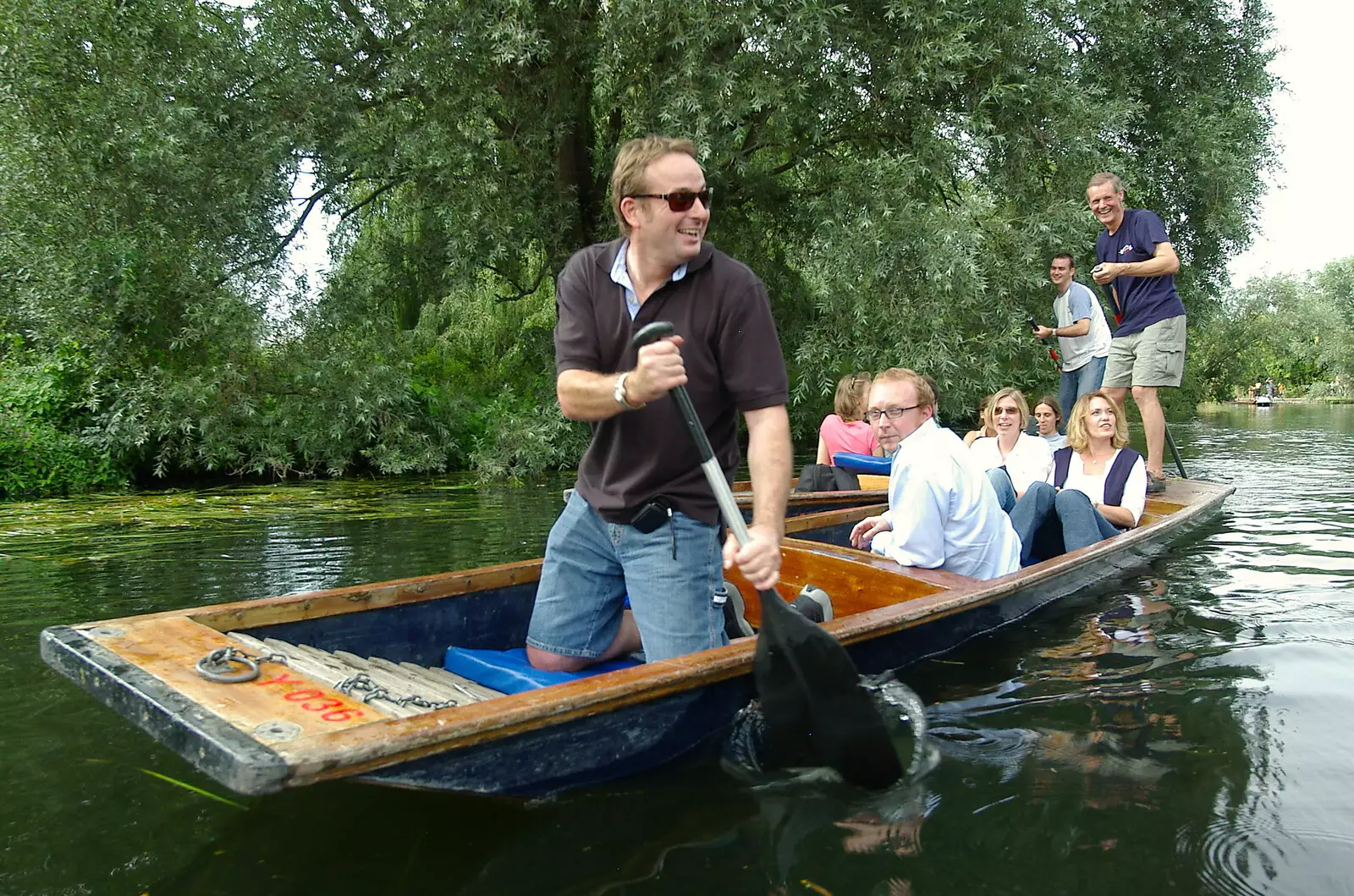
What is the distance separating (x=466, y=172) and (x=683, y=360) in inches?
273

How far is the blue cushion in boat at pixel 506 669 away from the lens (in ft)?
9.27

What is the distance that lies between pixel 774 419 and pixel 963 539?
1534 mm

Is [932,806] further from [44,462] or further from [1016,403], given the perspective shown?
[44,462]

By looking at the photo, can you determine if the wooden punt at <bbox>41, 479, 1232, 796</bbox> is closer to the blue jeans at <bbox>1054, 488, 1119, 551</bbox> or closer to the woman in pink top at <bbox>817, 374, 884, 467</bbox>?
the blue jeans at <bbox>1054, 488, 1119, 551</bbox>

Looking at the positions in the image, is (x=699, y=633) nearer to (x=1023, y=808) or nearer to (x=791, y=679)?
(x=791, y=679)

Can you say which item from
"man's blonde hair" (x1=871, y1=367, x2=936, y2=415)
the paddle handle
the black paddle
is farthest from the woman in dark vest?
the paddle handle

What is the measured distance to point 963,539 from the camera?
3.72m

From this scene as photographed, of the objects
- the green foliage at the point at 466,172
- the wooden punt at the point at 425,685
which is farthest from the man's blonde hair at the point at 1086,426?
the green foliage at the point at 466,172

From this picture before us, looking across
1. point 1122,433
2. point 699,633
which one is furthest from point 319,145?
point 699,633

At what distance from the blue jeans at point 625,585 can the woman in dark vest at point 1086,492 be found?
2.49 metres

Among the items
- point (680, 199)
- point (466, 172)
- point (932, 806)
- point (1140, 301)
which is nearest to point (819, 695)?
point (932, 806)

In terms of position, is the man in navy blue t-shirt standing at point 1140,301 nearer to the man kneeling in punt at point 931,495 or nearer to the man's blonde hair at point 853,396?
the man's blonde hair at point 853,396

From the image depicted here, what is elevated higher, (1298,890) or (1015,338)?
(1015,338)

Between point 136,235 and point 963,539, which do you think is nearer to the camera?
point 963,539
